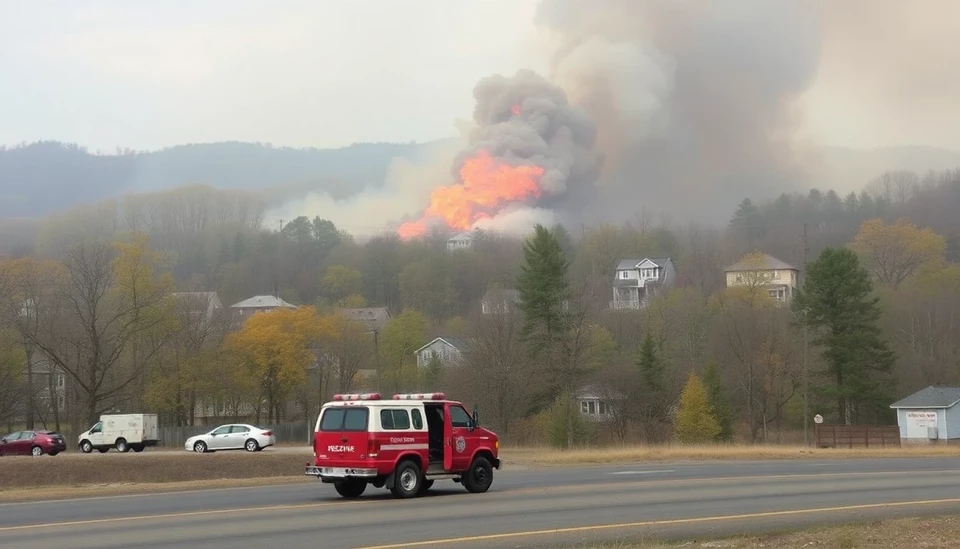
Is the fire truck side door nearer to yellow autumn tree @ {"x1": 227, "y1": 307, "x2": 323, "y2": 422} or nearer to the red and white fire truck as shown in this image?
the red and white fire truck

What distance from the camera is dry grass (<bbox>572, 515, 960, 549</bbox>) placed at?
12.2 meters

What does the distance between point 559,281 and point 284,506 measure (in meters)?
47.8

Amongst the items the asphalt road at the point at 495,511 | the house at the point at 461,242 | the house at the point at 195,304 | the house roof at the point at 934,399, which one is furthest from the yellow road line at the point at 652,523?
the house at the point at 461,242

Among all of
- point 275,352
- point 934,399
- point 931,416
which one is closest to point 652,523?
point 931,416

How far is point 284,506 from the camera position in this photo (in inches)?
727

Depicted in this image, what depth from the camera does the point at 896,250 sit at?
4390 inches

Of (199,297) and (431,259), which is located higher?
(431,259)

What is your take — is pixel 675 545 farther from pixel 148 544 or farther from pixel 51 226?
pixel 51 226

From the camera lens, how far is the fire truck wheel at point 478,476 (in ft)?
67.8

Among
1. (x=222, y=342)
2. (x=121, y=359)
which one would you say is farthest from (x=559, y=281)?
A: (x=121, y=359)

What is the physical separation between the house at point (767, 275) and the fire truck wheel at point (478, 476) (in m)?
80.1

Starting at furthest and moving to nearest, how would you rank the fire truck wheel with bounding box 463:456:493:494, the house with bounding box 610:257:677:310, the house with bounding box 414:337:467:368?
the house with bounding box 610:257:677:310
the house with bounding box 414:337:467:368
the fire truck wheel with bounding box 463:456:493:494

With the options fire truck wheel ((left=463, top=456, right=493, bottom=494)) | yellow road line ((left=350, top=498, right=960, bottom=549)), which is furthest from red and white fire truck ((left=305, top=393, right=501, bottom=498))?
yellow road line ((left=350, top=498, right=960, bottom=549))

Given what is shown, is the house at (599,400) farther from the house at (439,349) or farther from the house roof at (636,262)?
the house roof at (636,262)
